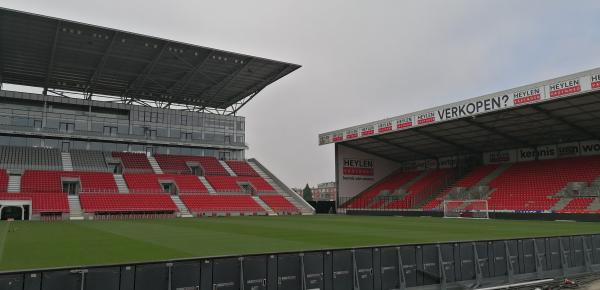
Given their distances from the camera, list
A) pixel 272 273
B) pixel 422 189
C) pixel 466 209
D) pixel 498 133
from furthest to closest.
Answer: pixel 422 189 → pixel 498 133 → pixel 466 209 → pixel 272 273

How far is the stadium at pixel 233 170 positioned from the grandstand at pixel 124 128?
20 centimetres

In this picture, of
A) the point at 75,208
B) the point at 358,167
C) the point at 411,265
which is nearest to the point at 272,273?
the point at 411,265

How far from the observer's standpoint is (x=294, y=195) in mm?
57875

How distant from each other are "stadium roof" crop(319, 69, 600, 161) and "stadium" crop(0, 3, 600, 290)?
0.16m

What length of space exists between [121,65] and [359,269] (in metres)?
40.7

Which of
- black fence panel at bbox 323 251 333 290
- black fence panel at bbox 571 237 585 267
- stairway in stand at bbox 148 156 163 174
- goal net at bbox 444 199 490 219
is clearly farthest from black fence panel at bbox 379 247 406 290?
stairway in stand at bbox 148 156 163 174

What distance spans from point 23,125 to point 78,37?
17705 mm

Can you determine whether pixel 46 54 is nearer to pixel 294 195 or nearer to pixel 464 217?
pixel 294 195

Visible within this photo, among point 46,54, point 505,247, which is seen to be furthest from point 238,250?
point 46,54

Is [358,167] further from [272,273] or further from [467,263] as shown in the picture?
[272,273]

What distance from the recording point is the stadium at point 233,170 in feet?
51.9

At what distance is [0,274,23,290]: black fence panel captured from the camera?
25.4 ft

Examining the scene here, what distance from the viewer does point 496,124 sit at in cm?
4131

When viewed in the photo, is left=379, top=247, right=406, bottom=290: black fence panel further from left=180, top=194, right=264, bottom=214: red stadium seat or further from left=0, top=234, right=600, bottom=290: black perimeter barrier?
left=180, top=194, right=264, bottom=214: red stadium seat
